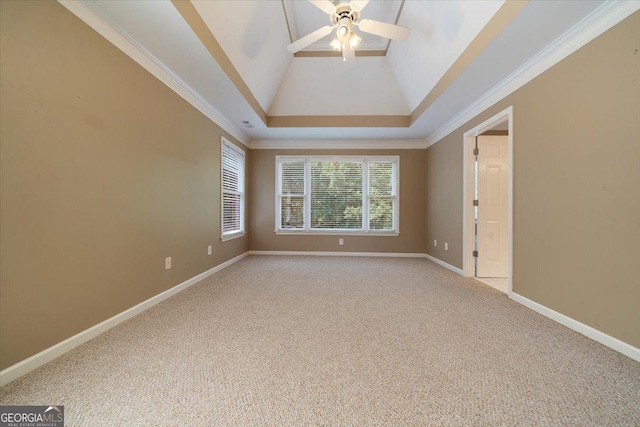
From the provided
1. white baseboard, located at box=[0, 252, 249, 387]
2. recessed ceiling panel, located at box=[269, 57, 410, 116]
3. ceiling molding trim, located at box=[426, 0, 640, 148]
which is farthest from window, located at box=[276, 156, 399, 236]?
white baseboard, located at box=[0, 252, 249, 387]

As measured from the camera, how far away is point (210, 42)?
7.38 feet

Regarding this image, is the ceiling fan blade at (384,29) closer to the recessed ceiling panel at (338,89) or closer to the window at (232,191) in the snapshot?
the recessed ceiling panel at (338,89)

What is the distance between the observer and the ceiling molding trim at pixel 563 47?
168 centimetres

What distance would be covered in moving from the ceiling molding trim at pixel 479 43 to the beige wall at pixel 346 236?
186 cm

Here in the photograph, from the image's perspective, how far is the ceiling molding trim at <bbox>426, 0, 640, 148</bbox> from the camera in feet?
5.51

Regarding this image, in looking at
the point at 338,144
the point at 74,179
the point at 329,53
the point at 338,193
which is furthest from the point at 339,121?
the point at 74,179

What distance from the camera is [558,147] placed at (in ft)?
7.00

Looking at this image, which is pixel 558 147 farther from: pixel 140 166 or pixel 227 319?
pixel 140 166

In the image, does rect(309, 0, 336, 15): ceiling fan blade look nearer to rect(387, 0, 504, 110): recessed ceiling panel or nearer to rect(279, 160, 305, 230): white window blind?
rect(387, 0, 504, 110): recessed ceiling panel

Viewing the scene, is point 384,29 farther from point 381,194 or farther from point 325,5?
point 381,194

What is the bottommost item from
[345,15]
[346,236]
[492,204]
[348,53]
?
[346,236]

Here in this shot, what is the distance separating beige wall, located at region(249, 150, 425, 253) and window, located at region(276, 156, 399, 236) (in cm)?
13

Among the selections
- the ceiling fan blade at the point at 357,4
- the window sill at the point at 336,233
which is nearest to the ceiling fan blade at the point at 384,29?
the ceiling fan blade at the point at 357,4

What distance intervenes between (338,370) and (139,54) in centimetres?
299
